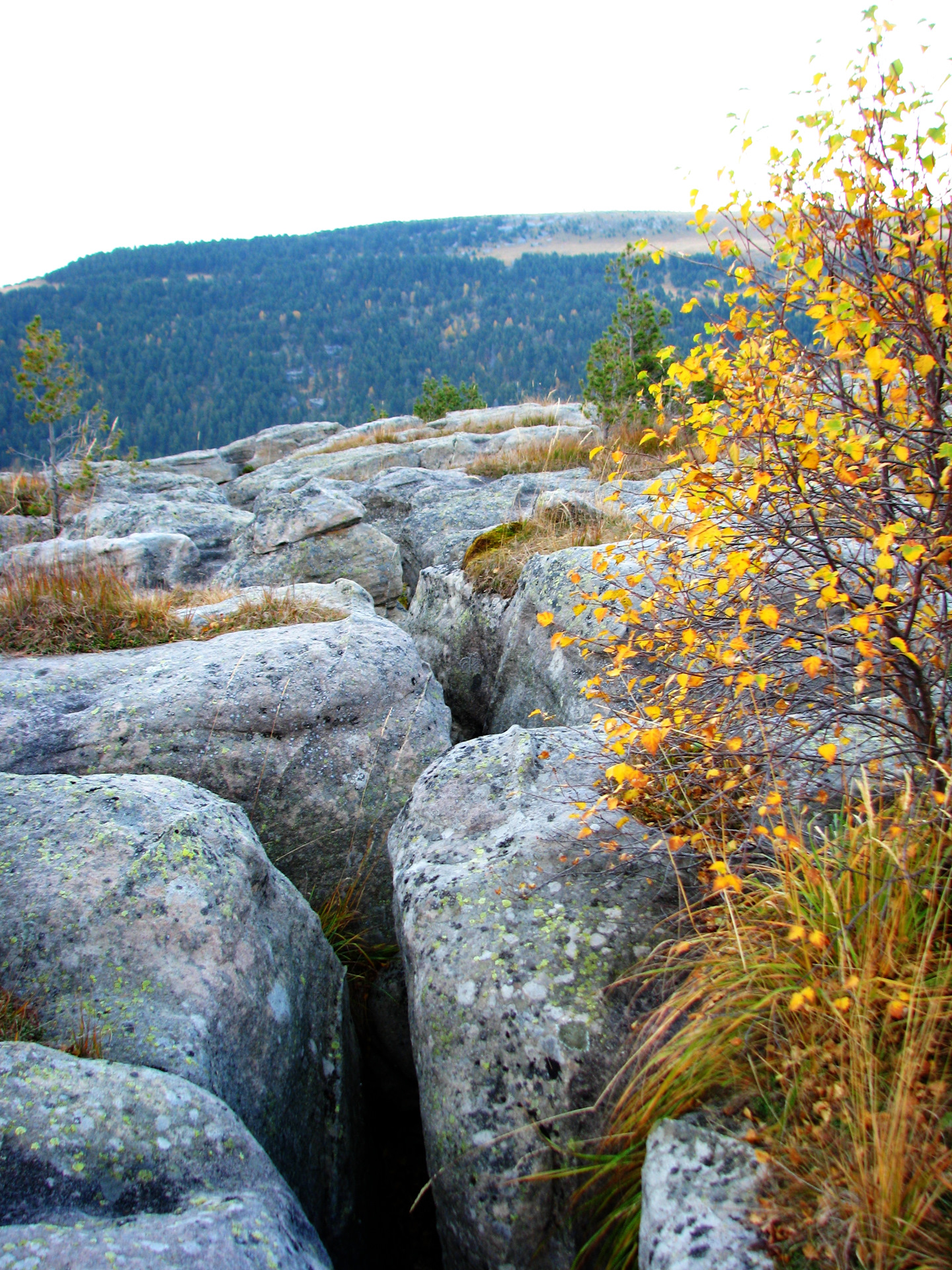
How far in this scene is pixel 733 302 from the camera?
304 centimetres

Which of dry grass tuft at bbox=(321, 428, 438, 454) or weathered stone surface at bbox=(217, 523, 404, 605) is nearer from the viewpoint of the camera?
weathered stone surface at bbox=(217, 523, 404, 605)

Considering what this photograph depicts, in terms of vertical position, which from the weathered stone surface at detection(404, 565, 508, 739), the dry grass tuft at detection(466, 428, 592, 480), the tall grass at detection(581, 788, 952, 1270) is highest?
the dry grass tuft at detection(466, 428, 592, 480)

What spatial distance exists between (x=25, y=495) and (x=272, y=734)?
19.8 m

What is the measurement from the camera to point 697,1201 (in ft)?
6.89

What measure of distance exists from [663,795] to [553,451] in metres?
13.6

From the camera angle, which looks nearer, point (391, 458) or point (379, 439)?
point (391, 458)

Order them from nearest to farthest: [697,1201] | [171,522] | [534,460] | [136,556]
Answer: [697,1201] < [136,556] < [171,522] < [534,460]

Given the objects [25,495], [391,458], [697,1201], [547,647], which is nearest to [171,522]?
[25,495]

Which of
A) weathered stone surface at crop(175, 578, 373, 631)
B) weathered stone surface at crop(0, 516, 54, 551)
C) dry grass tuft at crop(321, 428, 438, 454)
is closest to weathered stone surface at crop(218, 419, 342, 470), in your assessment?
dry grass tuft at crop(321, 428, 438, 454)

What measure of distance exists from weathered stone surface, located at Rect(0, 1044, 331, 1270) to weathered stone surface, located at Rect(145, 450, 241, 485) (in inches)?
1651

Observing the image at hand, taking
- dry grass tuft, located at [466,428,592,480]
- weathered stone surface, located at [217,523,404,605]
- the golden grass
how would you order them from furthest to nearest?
dry grass tuft, located at [466,428,592,480] < weathered stone surface, located at [217,523,404,605] < the golden grass

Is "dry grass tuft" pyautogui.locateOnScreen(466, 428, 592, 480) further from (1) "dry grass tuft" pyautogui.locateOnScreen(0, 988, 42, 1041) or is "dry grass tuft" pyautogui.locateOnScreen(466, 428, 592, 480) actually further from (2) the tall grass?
(1) "dry grass tuft" pyautogui.locateOnScreen(0, 988, 42, 1041)

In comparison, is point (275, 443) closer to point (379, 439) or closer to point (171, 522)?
point (379, 439)

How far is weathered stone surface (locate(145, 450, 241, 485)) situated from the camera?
1697 inches
